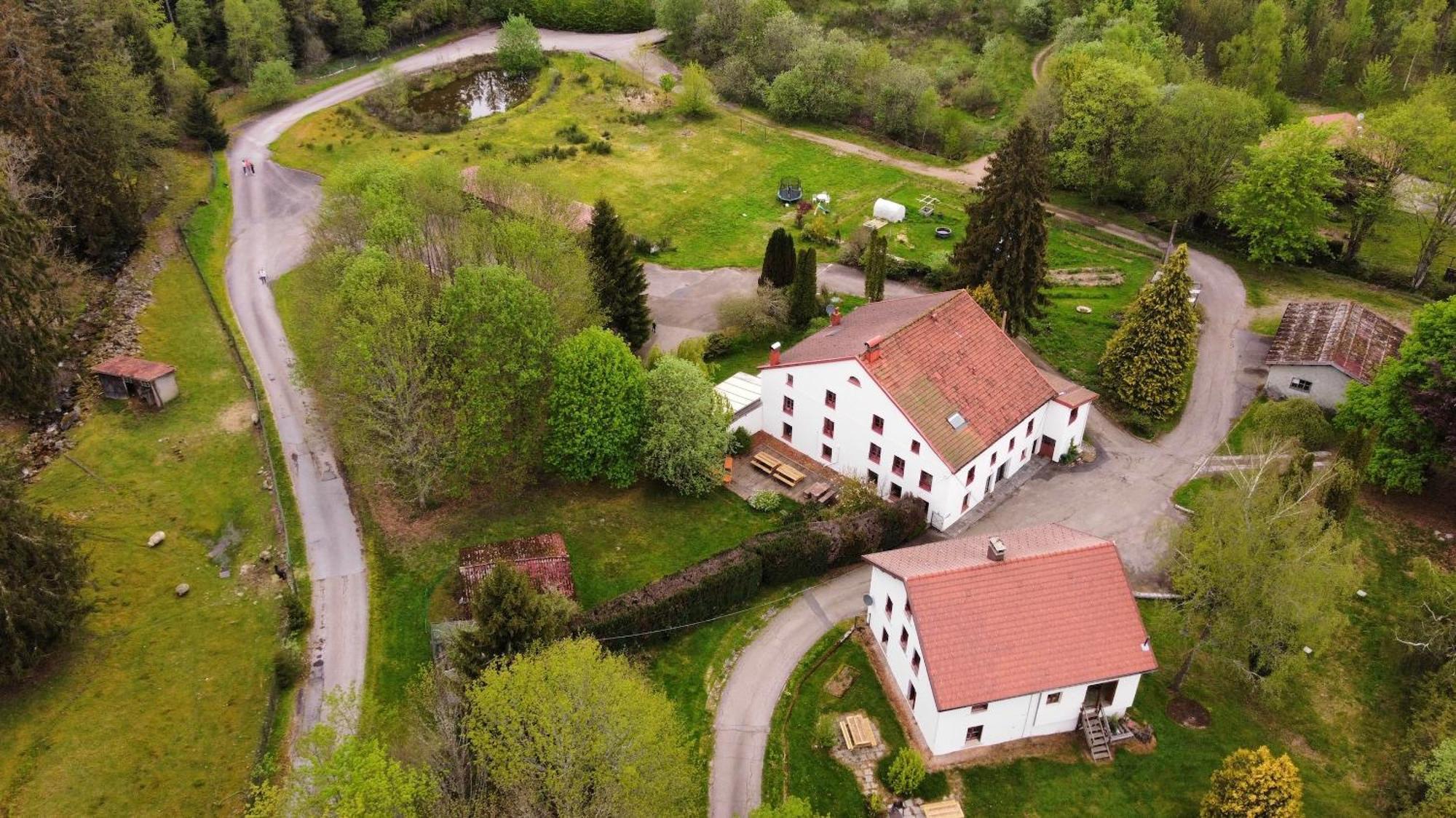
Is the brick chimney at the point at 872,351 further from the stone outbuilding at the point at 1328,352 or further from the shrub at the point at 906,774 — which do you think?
the stone outbuilding at the point at 1328,352

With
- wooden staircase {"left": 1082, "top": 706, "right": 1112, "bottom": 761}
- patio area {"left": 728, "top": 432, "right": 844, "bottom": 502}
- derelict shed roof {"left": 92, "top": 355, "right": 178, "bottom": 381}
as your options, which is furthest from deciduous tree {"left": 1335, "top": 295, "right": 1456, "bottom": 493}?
derelict shed roof {"left": 92, "top": 355, "right": 178, "bottom": 381}

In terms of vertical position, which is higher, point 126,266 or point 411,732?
point 126,266

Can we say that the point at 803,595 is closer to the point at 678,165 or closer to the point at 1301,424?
the point at 1301,424

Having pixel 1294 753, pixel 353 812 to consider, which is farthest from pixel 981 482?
pixel 353 812

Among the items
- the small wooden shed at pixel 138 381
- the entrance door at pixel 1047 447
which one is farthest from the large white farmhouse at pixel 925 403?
the small wooden shed at pixel 138 381

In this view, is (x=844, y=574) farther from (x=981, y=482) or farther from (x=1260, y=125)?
(x=1260, y=125)
